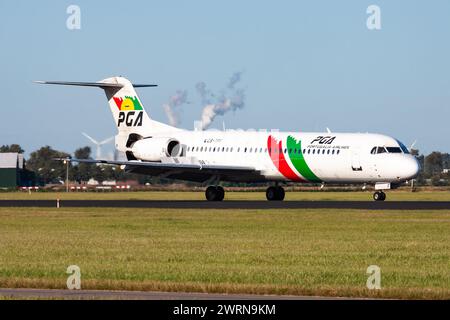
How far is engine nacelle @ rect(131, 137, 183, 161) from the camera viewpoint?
70312mm

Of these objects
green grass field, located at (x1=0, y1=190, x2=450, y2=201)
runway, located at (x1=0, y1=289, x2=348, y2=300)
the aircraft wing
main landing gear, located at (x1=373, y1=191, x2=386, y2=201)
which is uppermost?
the aircraft wing

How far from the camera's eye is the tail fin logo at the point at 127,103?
72750 mm

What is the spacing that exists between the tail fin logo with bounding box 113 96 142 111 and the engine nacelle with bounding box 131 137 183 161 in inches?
95.7

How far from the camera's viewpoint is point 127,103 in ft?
239

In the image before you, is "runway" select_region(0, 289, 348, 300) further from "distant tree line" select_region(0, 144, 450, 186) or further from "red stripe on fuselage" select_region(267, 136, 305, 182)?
"distant tree line" select_region(0, 144, 450, 186)

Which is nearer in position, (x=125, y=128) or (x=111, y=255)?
(x=111, y=255)

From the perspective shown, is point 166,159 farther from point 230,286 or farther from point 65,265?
point 230,286

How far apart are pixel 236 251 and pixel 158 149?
37.7 m

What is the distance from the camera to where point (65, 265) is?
29.5 metres

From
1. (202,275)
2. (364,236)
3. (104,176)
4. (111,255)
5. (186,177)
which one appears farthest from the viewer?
(104,176)

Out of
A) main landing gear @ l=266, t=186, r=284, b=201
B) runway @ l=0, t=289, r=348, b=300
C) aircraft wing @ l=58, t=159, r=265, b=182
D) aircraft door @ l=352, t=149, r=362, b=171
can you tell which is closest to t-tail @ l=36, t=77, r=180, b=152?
aircraft wing @ l=58, t=159, r=265, b=182

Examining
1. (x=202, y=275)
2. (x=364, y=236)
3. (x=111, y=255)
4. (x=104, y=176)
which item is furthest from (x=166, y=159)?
(x=104, y=176)
